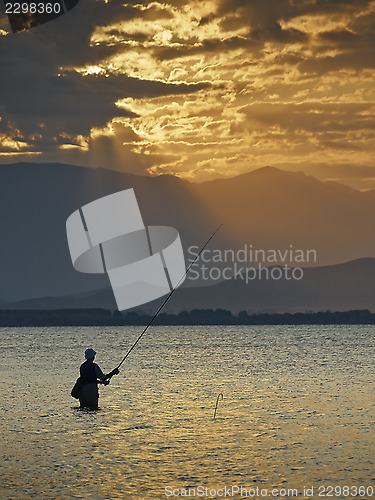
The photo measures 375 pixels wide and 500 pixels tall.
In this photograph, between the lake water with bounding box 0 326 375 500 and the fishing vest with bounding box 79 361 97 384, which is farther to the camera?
the fishing vest with bounding box 79 361 97 384

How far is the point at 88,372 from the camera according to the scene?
2288cm

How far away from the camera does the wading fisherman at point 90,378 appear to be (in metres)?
22.6

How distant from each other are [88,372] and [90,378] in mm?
344

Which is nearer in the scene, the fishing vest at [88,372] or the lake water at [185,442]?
the lake water at [185,442]

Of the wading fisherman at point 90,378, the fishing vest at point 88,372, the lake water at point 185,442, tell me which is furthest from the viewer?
the fishing vest at point 88,372

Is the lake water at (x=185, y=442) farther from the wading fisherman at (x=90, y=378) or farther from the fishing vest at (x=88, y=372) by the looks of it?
the fishing vest at (x=88, y=372)

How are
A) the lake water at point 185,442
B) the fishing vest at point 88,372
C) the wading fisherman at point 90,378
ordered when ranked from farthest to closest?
the fishing vest at point 88,372 → the wading fisherman at point 90,378 → the lake water at point 185,442

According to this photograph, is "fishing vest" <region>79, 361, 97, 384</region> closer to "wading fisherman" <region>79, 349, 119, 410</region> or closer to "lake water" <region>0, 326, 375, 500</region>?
"wading fisherman" <region>79, 349, 119, 410</region>

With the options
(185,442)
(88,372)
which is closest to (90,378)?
(88,372)

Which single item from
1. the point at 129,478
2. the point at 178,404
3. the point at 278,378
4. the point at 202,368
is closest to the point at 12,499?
the point at 129,478

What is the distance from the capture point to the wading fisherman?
2259 centimetres

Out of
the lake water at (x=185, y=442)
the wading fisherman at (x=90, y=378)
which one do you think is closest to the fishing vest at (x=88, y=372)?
the wading fisherman at (x=90, y=378)

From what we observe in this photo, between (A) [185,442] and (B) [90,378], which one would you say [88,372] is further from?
(A) [185,442]

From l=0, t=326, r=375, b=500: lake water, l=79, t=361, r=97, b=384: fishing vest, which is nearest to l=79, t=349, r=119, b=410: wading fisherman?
l=79, t=361, r=97, b=384: fishing vest
